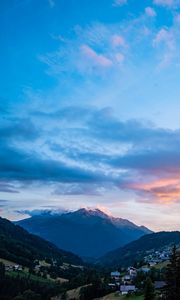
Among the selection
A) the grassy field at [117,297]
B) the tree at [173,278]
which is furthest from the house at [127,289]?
the tree at [173,278]

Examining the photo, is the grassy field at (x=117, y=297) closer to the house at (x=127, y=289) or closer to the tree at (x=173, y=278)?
the house at (x=127, y=289)

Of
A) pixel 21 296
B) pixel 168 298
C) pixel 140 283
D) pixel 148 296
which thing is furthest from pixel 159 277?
pixel 168 298

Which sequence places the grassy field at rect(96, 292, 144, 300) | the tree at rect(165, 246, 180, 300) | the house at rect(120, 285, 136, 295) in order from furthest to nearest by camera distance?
the house at rect(120, 285, 136, 295) → the grassy field at rect(96, 292, 144, 300) → the tree at rect(165, 246, 180, 300)

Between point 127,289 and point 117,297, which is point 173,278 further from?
point 127,289

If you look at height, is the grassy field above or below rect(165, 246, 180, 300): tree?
below

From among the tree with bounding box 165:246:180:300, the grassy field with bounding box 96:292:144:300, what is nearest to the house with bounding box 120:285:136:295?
the grassy field with bounding box 96:292:144:300

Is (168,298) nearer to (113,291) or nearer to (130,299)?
(130,299)

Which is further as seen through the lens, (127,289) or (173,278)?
(127,289)

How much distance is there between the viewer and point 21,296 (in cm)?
19575

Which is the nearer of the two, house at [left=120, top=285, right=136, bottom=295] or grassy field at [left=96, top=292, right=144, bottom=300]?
grassy field at [left=96, top=292, right=144, bottom=300]

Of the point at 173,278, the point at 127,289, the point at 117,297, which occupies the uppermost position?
the point at 173,278

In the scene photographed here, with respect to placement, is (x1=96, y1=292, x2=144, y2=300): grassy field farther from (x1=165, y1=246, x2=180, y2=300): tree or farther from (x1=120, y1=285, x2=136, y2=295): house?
(x1=165, y1=246, x2=180, y2=300): tree

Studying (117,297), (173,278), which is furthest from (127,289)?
(173,278)

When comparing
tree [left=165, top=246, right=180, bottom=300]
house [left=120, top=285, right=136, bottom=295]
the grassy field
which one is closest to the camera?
tree [left=165, top=246, right=180, bottom=300]
